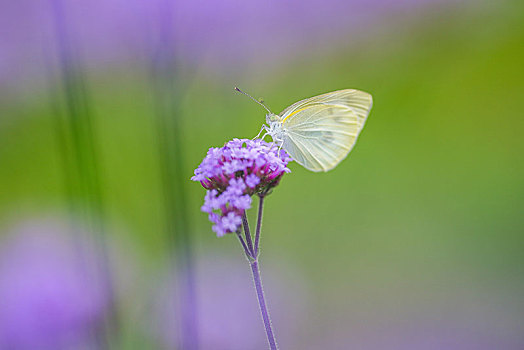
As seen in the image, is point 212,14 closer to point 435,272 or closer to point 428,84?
point 428,84

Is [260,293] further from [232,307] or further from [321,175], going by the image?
[321,175]

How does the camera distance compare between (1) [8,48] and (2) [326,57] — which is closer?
(1) [8,48]

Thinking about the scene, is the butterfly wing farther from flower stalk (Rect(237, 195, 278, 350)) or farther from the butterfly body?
flower stalk (Rect(237, 195, 278, 350))

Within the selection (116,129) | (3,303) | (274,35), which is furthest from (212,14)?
(3,303)

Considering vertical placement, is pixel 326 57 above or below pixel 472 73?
above

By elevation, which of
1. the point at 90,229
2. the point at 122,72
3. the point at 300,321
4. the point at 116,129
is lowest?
the point at 300,321

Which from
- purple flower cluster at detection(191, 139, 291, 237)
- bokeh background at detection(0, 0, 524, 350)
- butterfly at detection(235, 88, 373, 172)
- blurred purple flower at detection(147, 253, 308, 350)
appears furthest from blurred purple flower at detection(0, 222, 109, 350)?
butterfly at detection(235, 88, 373, 172)

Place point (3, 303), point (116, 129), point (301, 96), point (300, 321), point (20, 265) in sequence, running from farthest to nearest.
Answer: point (301, 96)
point (116, 129)
point (300, 321)
point (20, 265)
point (3, 303)

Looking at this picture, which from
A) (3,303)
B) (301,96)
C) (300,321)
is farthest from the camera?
(301,96)
